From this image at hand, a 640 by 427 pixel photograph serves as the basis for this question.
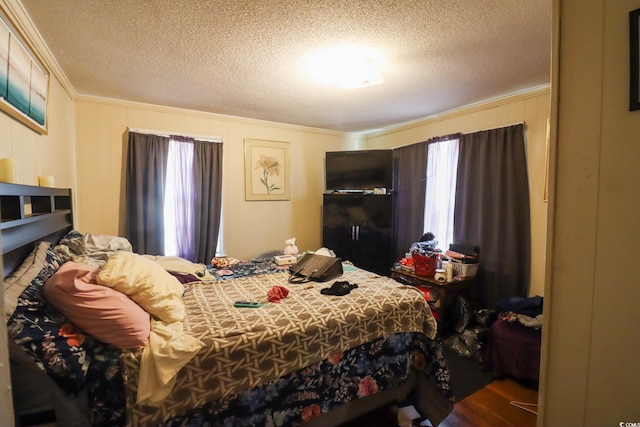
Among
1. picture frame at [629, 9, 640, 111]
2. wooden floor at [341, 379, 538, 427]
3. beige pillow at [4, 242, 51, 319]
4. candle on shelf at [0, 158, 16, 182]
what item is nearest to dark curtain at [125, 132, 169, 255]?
beige pillow at [4, 242, 51, 319]

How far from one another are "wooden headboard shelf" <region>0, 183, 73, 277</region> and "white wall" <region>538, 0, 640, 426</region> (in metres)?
1.69

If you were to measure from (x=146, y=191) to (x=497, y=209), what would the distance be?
3790 mm

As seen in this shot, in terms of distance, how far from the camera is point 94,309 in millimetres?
1159

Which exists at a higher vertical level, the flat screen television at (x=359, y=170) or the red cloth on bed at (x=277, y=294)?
the flat screen television at (x=359, y=170)

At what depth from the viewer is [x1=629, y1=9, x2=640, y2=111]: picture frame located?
67 cm

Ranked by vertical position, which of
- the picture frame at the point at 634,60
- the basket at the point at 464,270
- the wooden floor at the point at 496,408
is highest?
the picture frame at the point at 634,60

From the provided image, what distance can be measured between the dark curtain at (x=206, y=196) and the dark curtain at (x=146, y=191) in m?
0.36

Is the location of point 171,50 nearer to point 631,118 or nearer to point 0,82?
point 0,82

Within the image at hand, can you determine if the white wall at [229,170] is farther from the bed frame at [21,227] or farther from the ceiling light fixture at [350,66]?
the ceiling light fixture at [350,66]

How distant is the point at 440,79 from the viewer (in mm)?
2443

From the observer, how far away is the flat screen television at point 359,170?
147 inches

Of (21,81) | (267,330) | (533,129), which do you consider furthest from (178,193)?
(533,129)

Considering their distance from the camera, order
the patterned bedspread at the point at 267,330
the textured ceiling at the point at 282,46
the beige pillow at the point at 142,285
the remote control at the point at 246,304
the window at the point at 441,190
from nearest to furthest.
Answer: the patterned bedspread at the point at 267,330, the beige pillow at the point at 142,285, the textured ceiling at the point at 282,46, the remote control at the point at 246,304, the window at the point at 441,190

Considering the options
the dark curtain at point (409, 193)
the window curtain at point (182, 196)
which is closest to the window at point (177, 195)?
the window curtain at point (182, 196)
